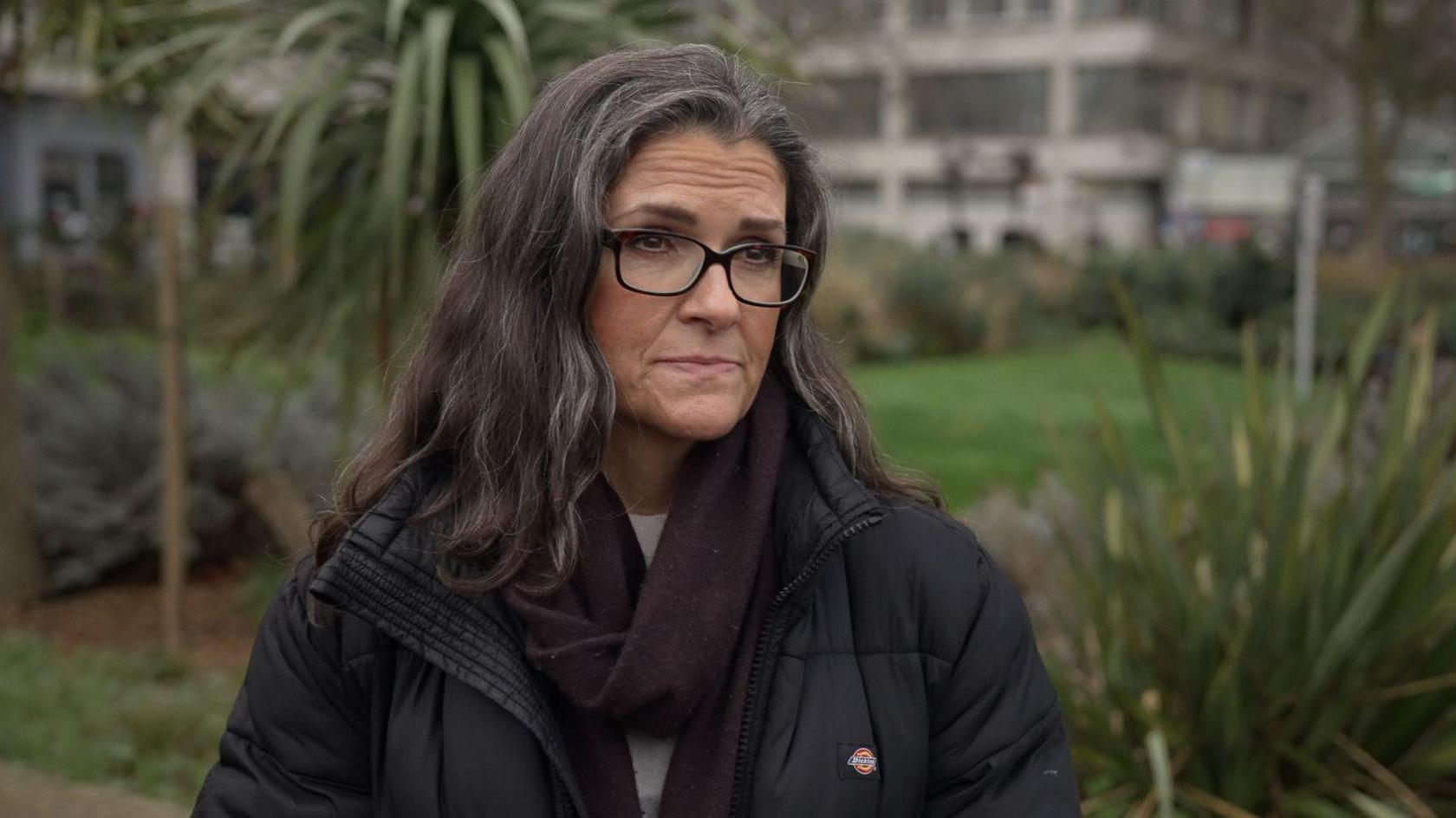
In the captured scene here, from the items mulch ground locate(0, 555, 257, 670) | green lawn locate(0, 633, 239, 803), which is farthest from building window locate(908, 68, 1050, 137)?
green lawn locate(0, 633, 239, 803)

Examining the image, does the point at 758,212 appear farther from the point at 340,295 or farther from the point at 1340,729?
the point at 340,295

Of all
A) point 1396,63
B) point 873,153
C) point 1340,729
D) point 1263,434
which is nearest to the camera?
point 1340,729

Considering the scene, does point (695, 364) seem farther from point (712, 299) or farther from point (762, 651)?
point (762, 651)

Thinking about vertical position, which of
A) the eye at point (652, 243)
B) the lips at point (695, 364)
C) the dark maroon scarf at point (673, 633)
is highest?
the eye at point (652, 243)

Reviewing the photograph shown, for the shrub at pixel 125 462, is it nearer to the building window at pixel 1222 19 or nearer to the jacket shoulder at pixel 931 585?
the jacket shoulder at pixel 931 585

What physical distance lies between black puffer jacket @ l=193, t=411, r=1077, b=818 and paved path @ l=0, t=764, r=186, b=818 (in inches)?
101

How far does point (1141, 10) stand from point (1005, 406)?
4772cm

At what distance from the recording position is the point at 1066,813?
190cm

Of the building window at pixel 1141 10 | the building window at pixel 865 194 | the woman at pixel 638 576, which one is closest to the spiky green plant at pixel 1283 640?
the woman at pixel 638 576

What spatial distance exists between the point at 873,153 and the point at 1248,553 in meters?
61.1

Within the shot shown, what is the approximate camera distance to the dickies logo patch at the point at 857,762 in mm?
1780

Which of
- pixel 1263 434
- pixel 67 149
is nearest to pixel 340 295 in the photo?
pixel 1263 434

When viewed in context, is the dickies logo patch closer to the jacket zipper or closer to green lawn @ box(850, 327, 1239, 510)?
the jacket zipper

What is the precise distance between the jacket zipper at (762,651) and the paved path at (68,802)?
2919mm
